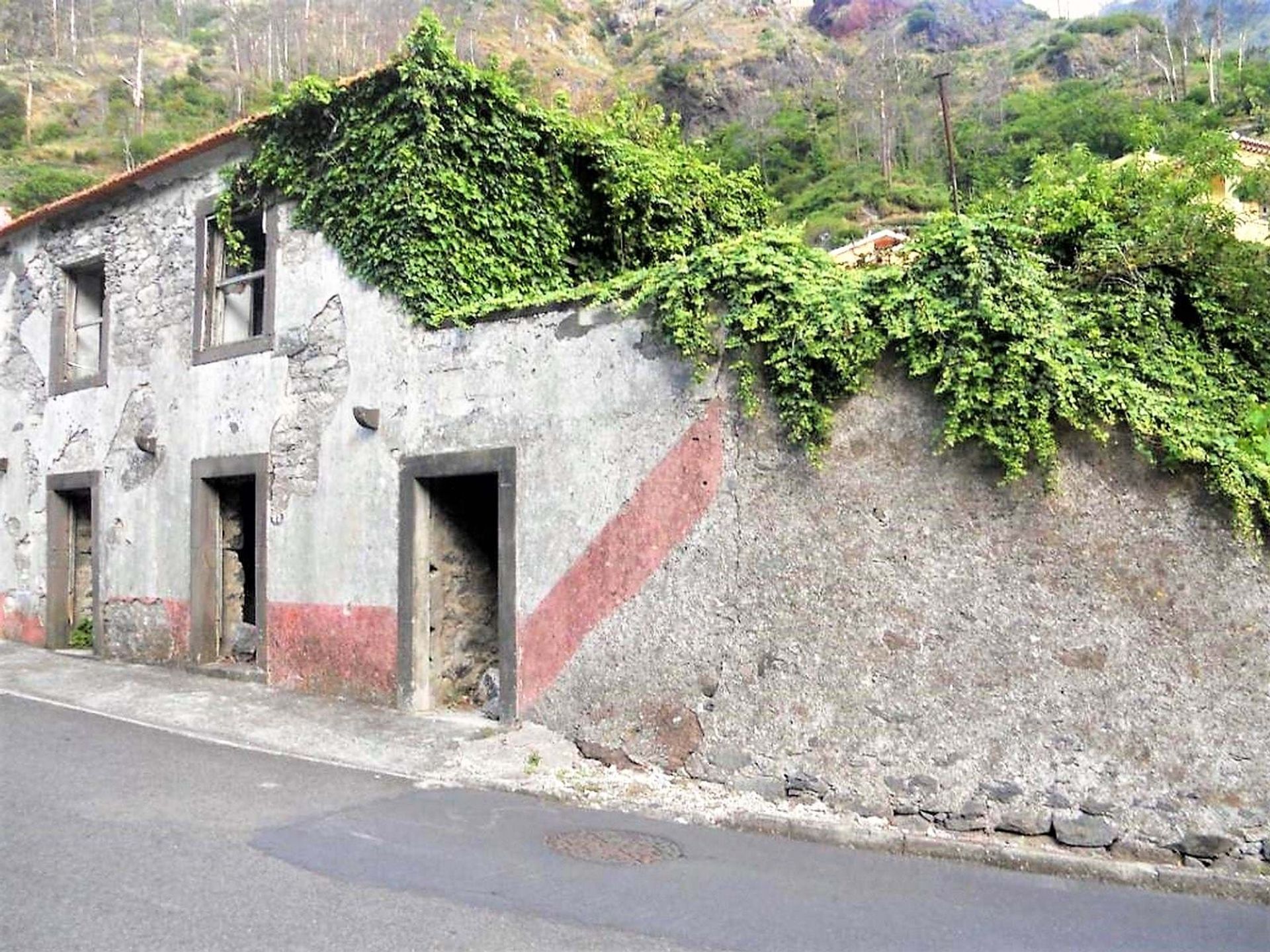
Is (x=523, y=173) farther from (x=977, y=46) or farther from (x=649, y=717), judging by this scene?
(x=977, y=46)

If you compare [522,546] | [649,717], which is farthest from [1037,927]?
[522,546]

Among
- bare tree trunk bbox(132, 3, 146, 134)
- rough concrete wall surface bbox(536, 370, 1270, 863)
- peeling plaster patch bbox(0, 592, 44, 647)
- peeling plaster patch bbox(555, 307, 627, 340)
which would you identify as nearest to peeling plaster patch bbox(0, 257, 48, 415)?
peeling plaster patch bbox(0, 592, 44, 647)

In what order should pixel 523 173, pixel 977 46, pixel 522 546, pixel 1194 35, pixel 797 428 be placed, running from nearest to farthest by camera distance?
pixel 797 428 < pixel 522 546 < pixel 523 173 < pixel 1194 35 < pixel 977 46

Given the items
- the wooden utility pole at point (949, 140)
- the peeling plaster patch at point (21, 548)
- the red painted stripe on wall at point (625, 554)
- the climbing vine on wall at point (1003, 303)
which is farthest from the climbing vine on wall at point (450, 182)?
the peeling plaster patch at point (21, 548)

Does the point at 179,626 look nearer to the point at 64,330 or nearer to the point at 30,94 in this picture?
the point at 64,330

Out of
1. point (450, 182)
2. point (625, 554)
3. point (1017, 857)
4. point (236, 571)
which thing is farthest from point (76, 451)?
point (1017, 857)

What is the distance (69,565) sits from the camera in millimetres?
13984

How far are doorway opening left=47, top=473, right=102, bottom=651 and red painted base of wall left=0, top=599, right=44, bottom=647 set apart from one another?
1.11 feet

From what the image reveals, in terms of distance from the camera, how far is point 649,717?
302 inches

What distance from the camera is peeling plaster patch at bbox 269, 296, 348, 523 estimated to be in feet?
34.1

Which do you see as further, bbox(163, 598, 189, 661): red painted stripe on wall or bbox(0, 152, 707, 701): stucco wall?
bbox(163, 598, 189, 661): red painted stripe on wall

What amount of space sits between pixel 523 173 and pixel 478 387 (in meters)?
2.66

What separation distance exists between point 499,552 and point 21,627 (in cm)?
893

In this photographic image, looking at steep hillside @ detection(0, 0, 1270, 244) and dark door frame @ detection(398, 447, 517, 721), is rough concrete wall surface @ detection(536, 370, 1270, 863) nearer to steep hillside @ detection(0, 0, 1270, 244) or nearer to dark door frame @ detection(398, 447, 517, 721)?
dark door frame @ detection(398, 447, 517, 721)
